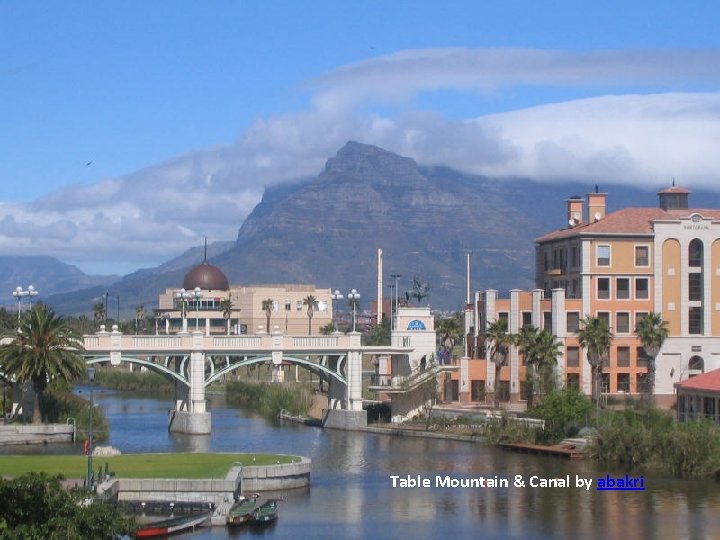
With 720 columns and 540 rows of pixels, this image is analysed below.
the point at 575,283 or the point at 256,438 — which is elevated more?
the point at 575,283

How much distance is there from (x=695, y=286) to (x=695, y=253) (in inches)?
105

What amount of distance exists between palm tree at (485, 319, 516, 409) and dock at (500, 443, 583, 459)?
18309 millimetres

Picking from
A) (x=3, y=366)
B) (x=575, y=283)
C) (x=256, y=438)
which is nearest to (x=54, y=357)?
(x=3, y=366)

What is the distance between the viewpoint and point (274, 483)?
245ft

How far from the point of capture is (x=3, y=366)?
100500 millimetres

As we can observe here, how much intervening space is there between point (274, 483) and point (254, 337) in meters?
39.9

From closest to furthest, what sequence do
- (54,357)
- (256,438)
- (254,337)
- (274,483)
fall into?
(274,483) < (54,357) < (256,438) < (254,337)

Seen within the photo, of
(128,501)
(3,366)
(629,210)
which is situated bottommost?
(128,501)

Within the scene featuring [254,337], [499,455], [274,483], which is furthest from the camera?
[254,337]

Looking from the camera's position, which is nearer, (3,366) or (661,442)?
(661,442)

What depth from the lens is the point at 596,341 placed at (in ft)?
365

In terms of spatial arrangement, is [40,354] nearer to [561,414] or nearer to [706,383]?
[561,414]

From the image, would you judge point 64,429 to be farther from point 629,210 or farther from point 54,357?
point 629,210

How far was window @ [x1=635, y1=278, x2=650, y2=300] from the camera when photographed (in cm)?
12344
